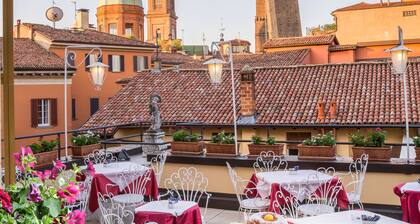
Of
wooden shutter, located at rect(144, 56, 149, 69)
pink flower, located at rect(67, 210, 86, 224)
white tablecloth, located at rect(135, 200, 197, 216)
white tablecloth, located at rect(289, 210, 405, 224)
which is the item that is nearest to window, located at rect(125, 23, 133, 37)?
wooden shutter, located at rect(144, 56, 149, 69)

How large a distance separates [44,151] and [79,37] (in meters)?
22.1

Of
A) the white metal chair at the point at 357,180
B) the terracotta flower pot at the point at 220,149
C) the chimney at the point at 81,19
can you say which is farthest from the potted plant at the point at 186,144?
the chimney at the point at 81,19

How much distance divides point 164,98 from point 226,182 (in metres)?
12.6

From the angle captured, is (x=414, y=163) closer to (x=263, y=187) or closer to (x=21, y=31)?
(x=263, y=187)

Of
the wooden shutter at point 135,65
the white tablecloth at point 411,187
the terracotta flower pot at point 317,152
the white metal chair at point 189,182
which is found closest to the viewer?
the white tablecloth at point 411,187

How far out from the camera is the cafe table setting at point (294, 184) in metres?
5.86

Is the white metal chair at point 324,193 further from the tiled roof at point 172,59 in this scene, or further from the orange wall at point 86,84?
the tiled roof at point 172,59

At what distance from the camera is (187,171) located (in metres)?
7.23

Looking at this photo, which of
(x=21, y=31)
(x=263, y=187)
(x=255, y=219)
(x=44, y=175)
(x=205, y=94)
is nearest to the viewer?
(x=44, y=175)

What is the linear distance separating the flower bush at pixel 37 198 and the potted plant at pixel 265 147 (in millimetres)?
5364

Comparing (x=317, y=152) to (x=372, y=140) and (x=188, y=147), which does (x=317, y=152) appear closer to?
(x=372, y=140)

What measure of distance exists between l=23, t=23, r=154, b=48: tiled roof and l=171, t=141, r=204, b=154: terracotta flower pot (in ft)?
66.2

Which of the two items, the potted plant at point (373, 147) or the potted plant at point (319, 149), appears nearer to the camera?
the potted plant at point (373, 147)

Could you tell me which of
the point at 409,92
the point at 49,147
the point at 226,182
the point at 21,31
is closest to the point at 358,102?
the point at 409,92
